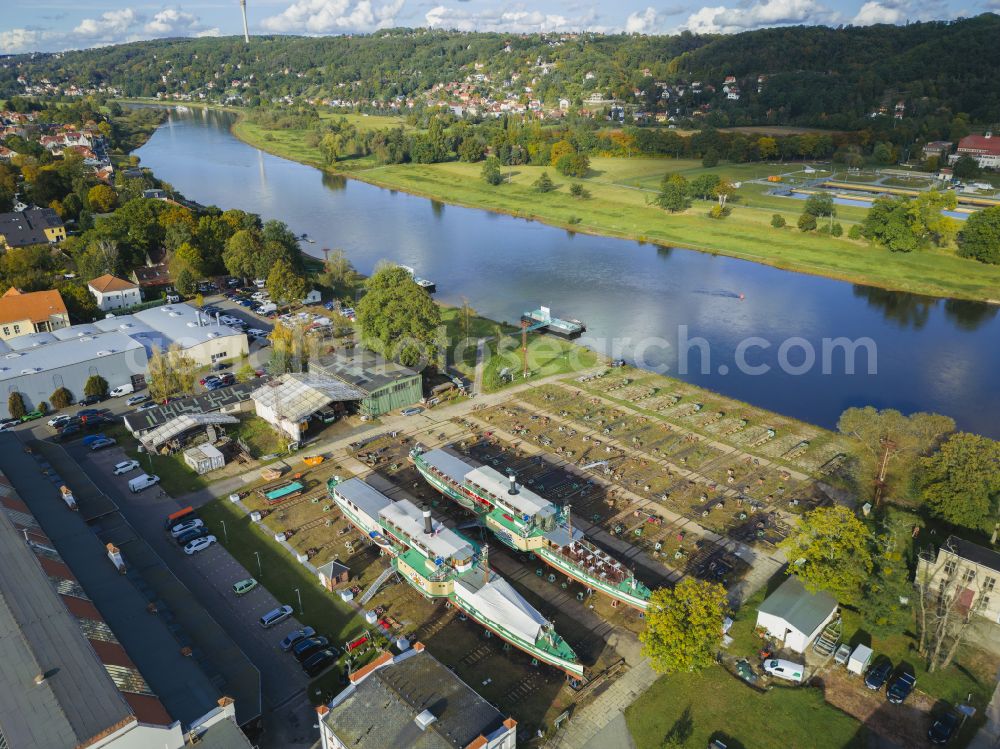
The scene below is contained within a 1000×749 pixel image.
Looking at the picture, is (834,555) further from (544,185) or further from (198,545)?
(544,185)

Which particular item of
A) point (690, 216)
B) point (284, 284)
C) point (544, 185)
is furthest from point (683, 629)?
point (544, 185)

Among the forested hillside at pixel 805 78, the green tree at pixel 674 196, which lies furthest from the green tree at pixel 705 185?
the forested hillside at pixel 805 78

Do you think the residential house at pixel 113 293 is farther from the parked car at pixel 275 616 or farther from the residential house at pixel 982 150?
the residential house at pixel 982 150

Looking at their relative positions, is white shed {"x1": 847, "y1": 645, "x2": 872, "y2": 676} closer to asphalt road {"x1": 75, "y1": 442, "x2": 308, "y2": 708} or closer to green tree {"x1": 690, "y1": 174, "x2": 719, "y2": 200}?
asphalt road {"x1": 75, "y1": 442, "x2": 308, "y2": 708}

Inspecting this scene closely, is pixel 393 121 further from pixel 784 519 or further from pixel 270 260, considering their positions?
pixel 784 519

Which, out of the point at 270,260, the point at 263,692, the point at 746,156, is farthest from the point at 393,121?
the point at 263,692

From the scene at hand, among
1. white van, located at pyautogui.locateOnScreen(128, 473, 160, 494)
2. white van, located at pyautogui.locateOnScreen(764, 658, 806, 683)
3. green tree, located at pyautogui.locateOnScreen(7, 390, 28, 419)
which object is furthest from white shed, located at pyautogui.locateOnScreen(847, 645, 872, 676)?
green tree, located at pyautogui.locateOnScreen(7, 390, 28, 419)
